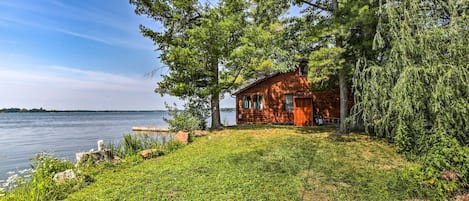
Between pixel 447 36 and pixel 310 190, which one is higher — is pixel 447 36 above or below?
above

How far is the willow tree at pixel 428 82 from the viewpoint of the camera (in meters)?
5.39

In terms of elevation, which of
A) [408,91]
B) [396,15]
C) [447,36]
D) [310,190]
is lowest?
[310,190]

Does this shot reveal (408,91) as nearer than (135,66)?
Yes

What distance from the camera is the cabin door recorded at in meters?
14.8

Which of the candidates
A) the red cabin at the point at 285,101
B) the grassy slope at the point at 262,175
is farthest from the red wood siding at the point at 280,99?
the grassy slope at the point at 262,175

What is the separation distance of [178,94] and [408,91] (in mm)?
8435

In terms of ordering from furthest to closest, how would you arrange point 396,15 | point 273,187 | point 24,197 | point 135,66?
point 135,66 → point 396,15 → point 273,187 → point 24,197

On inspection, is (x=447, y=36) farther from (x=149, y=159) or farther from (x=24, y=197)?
(x=24, y=197)

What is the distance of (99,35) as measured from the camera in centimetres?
1413

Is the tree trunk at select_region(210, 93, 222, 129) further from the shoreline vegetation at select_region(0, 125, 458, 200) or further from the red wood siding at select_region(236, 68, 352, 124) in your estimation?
the red wood siding at select_region(236, 68, 352, 124)

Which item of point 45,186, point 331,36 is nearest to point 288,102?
point 331,36

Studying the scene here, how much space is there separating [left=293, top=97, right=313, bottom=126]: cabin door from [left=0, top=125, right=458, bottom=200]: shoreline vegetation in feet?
21.9

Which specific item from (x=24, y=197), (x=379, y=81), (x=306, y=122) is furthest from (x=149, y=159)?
(x=306, y=122)

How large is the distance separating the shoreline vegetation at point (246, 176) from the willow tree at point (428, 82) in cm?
70
